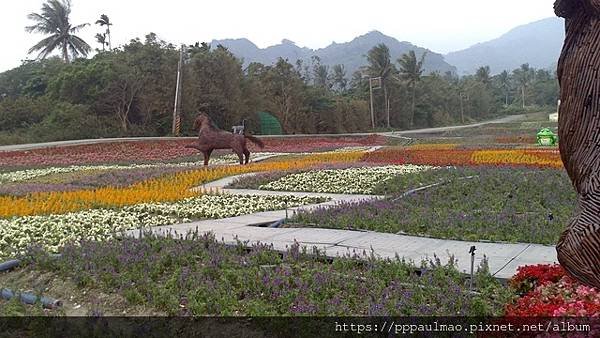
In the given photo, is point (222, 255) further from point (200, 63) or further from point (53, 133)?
point (200, 63)

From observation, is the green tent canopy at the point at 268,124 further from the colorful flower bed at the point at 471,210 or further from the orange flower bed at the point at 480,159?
the colorful flower bed at the point at 471,210

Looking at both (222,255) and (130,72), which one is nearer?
(222,255)

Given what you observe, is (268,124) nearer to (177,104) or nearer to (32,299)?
(177,104)

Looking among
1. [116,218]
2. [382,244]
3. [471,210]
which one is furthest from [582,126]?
[116,218]

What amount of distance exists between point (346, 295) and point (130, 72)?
28992 millimetres

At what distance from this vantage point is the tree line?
96.5 ft

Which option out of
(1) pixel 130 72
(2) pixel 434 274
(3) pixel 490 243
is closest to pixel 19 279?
(2) pixel 434 274

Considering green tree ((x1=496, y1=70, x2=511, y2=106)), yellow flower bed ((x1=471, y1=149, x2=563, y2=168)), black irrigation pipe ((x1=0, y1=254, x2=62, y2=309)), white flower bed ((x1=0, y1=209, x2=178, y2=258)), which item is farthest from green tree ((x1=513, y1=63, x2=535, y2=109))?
black irrigation pipe ((x1=0, y1=254, x2=62, y2=309))

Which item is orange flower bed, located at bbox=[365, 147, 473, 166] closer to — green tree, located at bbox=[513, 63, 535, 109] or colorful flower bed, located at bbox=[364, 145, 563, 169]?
colorful flower bed, located at bbox=[364, 145, 563, 169]

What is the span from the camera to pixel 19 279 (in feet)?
17.9

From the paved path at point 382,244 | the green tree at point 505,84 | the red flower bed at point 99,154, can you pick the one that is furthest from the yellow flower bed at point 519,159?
the green tree at point 505,84

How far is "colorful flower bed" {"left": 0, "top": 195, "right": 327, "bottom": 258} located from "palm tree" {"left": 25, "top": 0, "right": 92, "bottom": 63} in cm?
3311

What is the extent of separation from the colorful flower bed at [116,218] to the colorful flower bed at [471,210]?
156 cm

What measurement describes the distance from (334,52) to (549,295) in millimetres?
185476
